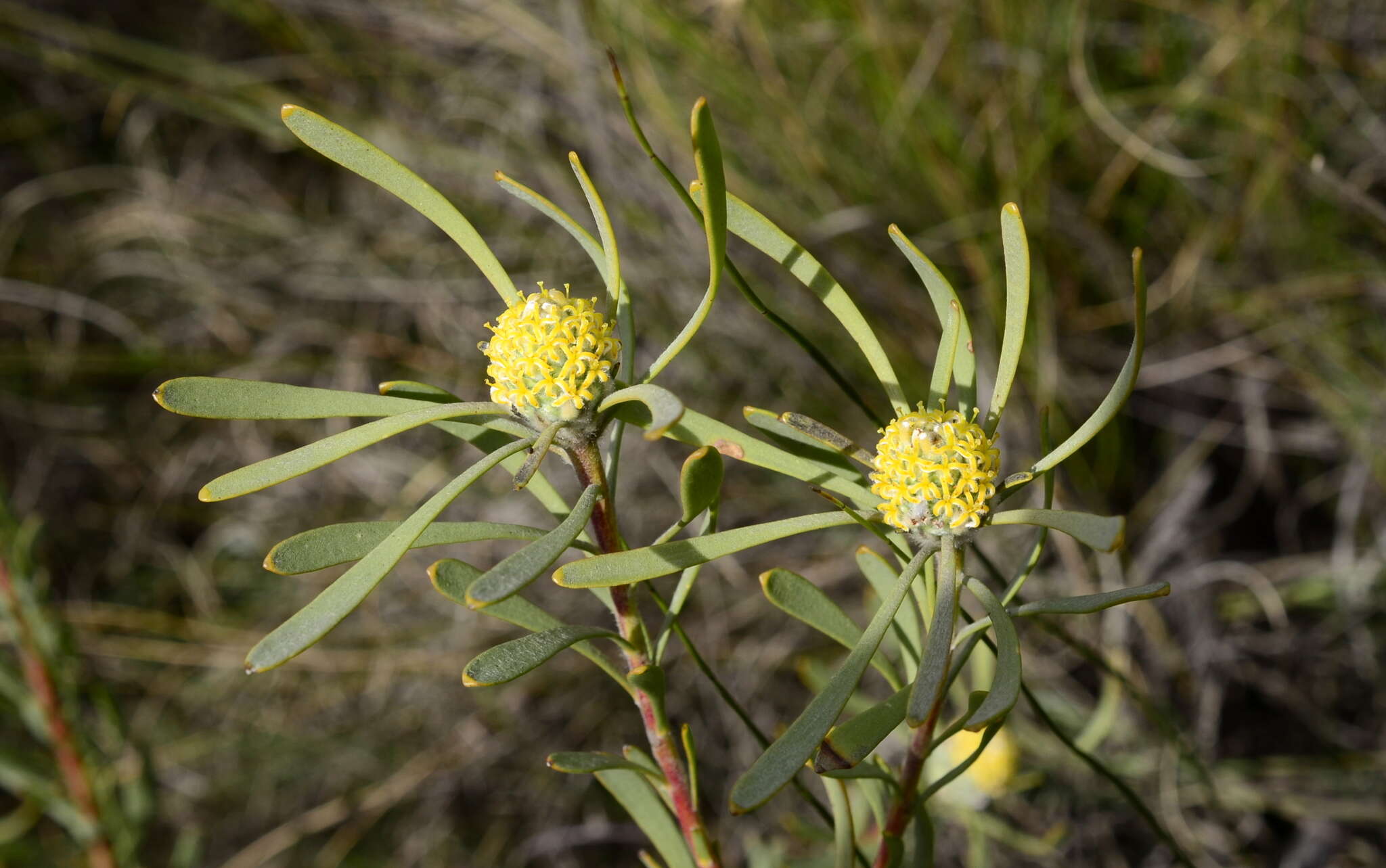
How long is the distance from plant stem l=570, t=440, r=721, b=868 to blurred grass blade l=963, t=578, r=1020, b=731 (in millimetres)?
174

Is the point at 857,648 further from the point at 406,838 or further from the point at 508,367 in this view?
the point at 406,838

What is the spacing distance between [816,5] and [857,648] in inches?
55.9

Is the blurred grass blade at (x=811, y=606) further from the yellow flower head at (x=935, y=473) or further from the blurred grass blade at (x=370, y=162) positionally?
the blurred grass blade at (x=370, y=162)

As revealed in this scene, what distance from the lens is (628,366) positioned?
1.63 ft

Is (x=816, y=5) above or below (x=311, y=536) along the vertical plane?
above

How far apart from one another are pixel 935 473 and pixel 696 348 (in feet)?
4.03

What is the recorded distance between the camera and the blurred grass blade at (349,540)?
0.41m

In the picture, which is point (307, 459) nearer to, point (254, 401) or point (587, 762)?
point (254, 401)

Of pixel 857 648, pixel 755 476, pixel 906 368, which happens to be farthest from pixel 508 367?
pixel 755 476

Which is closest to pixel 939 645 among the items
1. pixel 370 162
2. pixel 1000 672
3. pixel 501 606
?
Result: pixel 1000 672

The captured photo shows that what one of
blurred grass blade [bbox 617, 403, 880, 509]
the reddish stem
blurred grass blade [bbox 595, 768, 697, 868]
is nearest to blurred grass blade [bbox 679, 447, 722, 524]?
blurred grass blade [bbox 617, 403, 880, 509]

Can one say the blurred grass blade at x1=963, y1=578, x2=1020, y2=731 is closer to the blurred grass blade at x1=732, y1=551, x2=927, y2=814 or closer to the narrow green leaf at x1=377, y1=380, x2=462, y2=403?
the blurred grass blade at x1=732, y1=551, x2=927, y2=814

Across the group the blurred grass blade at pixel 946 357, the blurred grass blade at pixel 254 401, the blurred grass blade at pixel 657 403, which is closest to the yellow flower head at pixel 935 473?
the blurred grass blade at pixel 946 357

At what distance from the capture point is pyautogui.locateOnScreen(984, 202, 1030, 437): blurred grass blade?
17.1 inches
